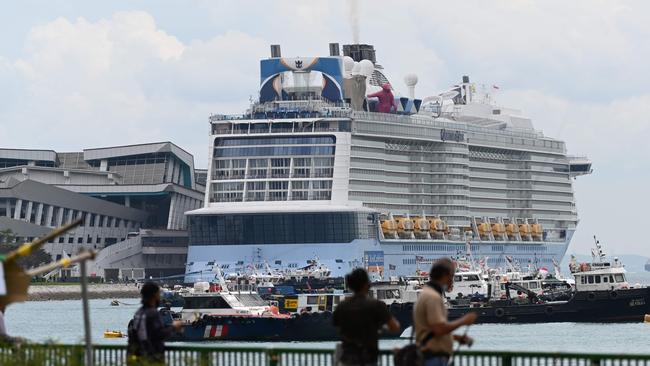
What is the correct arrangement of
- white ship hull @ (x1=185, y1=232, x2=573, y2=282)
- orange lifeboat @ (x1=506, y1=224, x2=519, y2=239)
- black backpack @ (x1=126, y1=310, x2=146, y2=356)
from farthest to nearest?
1. orange lifeboat @ (x1=506, y1=224, x2=519, y2=239)
2. white ship hull @ (x1=185, y1=232, x2=573, y2=282)
3. black backpack @ (x1=126, y1=310, x2=146, y2=356)

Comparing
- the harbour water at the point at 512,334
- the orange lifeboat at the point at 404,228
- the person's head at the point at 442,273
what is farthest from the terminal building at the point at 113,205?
the person's head at the point at 442,273

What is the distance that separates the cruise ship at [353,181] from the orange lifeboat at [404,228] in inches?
5.1

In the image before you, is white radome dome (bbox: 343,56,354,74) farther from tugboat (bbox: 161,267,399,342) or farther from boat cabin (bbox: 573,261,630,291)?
tugboat (bbox: 161,267,399,342)

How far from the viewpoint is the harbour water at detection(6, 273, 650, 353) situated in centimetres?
7031

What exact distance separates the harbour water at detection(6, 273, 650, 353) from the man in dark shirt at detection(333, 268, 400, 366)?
3072 centimetres

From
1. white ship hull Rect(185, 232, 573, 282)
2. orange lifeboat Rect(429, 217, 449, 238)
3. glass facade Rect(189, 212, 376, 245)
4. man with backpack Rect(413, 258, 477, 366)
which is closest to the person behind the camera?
man with backpack Rect(413, 258, 477, 366)

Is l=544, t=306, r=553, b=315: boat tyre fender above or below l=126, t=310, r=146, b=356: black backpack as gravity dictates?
above

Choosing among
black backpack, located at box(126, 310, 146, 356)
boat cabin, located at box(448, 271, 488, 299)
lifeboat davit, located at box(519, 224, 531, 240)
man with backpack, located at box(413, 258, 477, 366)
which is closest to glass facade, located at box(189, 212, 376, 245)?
lifeboat davit, located at box(519, 224, 531, 240)

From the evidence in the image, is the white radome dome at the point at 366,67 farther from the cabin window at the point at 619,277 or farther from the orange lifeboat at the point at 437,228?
the cabin window at the point at 619,277

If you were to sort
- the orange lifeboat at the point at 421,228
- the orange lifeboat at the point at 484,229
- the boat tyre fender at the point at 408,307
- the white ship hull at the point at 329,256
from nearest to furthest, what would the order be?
1. the boat tyre fender at the point at 408,307
2. the white ship hull at the point at 329,256
3. the orange lifeboat at the point at 421,228
4. the orange lifeboat at the point at 484,229

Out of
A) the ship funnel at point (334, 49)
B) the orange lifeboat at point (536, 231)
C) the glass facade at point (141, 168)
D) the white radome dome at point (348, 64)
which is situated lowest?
the orange lifeboat at point (536, 231)

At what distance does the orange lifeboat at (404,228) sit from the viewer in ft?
527

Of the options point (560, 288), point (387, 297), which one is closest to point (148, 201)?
point (560, 288)

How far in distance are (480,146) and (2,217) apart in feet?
163
